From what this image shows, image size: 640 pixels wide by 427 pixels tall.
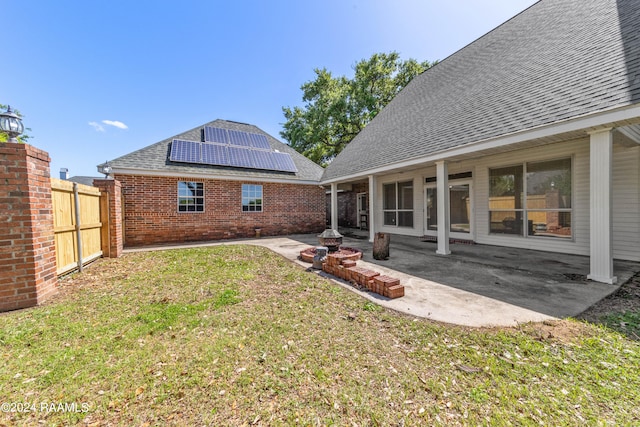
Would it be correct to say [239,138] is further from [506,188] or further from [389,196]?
[506,188]

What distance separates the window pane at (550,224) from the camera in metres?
6.29

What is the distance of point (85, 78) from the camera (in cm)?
1020

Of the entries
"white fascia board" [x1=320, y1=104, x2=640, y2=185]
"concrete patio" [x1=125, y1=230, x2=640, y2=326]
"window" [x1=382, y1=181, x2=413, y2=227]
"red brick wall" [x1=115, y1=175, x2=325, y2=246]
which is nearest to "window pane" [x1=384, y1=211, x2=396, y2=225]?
"window" [x1=382, y1=181, x2=413, y2=227]

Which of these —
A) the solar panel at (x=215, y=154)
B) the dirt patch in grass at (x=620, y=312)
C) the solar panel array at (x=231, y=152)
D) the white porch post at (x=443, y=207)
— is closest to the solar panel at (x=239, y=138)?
the solar panel array at (x=231, y=152)

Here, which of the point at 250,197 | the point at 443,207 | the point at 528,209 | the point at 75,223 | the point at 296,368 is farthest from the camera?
the point at 250,197

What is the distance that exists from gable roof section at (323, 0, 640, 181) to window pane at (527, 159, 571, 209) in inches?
90.4

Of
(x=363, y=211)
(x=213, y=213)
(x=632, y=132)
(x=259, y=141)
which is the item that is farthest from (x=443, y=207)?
(x=259, y=141)

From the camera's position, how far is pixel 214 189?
10.5 metres

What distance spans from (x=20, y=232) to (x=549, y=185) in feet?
37.4

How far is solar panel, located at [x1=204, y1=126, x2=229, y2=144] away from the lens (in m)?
11.8

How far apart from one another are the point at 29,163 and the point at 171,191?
21.2 feet

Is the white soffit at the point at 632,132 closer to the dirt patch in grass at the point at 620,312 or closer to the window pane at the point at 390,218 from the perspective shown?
the dirt patch in grass at the point at 620,312

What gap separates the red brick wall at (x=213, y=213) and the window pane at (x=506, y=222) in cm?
781

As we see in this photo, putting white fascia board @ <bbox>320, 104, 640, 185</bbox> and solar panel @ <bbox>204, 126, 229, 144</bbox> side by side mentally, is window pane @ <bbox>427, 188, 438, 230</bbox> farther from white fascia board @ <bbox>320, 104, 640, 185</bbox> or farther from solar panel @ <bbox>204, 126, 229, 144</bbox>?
solar panel @ <bbox>204, 126, 229, 144</bbox>
